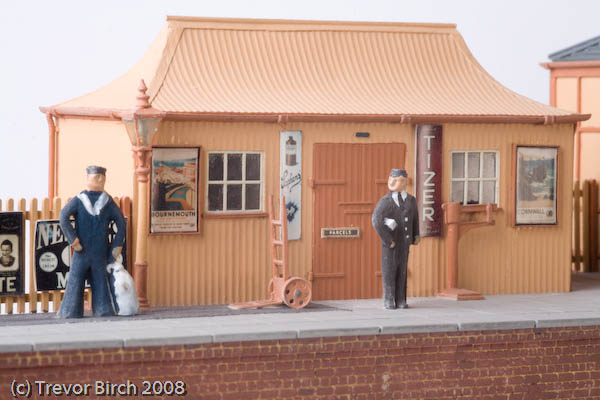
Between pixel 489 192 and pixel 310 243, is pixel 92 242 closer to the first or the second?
pixel 310 243

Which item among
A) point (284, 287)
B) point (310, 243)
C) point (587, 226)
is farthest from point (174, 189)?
point (587, 226)

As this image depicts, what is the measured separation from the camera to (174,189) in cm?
1689

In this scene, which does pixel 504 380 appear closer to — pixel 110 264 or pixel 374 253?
pixel 374 253

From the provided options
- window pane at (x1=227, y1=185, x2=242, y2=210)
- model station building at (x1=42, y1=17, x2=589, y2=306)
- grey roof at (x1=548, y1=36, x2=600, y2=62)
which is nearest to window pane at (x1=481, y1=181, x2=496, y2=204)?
model station building at (x1=42, y1=17, x2=589, y2=306)

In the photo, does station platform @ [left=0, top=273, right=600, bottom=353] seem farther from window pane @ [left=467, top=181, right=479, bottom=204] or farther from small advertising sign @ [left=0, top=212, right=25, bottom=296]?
window pane @ [left=467, top=181, right=479, bottom=204]

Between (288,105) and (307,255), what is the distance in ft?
6.70

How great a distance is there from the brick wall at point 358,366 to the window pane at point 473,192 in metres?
2.78

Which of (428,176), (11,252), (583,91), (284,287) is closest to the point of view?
(11,252)

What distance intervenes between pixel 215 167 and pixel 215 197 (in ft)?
1.30

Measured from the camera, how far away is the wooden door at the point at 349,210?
17.6 meters

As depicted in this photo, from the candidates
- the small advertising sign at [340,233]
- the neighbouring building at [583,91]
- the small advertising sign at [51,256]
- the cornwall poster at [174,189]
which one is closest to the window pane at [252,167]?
the cornwall poster at [174,189]

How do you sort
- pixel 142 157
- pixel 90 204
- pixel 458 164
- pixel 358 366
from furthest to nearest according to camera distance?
pixel 458 164, pixel 142 157, pixel 90 204, pixel 358 366

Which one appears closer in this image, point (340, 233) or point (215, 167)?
point (215, 167)

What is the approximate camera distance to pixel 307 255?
695 inches
